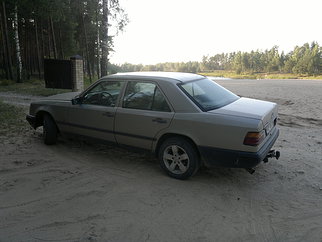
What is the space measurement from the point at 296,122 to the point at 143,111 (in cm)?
597

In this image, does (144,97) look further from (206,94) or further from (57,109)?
(57,109)

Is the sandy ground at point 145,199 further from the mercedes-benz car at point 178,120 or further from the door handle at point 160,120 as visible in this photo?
the door handle at point 160,120

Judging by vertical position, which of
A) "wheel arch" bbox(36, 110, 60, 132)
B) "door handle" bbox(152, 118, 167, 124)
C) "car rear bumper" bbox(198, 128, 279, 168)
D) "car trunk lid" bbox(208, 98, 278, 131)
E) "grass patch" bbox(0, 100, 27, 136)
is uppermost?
"car trunk lid" bbox(208, 98, 278, 131)

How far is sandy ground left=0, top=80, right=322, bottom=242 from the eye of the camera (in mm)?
2906

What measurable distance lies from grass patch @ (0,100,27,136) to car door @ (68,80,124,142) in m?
2.44

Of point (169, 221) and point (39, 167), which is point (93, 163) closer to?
point (39, 167)

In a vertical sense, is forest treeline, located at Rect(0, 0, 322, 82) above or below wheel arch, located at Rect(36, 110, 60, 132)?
above

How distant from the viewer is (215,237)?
283 centimetres

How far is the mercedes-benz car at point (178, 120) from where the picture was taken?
362 cm

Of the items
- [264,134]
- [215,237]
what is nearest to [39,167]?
[215,237]

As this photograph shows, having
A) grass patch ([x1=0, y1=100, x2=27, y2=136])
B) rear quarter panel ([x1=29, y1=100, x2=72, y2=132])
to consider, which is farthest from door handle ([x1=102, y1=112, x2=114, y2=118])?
grass patch ([x1=0, y1=100, x2=27, y2=136])

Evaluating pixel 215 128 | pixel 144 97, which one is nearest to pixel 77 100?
pixel 144 97

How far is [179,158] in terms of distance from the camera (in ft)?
13.3

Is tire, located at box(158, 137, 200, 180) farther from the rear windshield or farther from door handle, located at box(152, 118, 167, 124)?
the rear windshield
